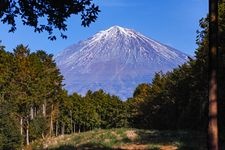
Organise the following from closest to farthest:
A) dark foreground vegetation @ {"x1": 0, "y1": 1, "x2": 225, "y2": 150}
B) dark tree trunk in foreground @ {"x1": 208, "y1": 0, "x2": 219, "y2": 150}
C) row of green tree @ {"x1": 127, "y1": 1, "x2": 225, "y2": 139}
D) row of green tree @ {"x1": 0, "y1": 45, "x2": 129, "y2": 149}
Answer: dark tree trunk in foreground @ {"x1": 208, "y1": 0, "x2": 219, "y2": 150}
row of green tree @ {"x1": 127, "y1": 1, "x2": 225, "y2": 139}
dark foreground vegetation @ {"x1": 0, "y1": 1, "x2": 225, "y2": 150}
row of green tree @ {"x1": 0, "y1": 45, "x2": 129, "y2": 149}

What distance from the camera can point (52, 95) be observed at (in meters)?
107

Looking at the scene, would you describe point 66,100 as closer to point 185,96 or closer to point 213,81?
point 185,96

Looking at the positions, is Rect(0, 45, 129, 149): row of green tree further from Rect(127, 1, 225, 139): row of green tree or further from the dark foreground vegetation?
Rect(127, 1, 225, 139): row of green tree

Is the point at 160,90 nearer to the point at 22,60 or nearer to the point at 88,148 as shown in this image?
the point at 22,60

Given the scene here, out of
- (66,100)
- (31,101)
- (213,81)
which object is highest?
(66,100)

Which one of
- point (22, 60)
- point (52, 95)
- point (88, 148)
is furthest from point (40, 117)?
point (88, 148)

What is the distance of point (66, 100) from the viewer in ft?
403

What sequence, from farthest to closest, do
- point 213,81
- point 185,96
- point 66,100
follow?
point 66,100
point 185,96
point 213,81

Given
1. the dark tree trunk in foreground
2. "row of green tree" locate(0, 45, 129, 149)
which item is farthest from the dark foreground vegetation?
the dark tree trunk in foreground

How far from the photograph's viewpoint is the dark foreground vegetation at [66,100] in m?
55.4

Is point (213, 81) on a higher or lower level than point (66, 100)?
lower

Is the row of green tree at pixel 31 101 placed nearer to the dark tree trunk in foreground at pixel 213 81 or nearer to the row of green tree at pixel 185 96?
the row of green tree at pixel 185 96

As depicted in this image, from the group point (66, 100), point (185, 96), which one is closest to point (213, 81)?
point (185, 96)

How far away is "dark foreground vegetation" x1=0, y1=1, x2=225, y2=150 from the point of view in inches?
2183
